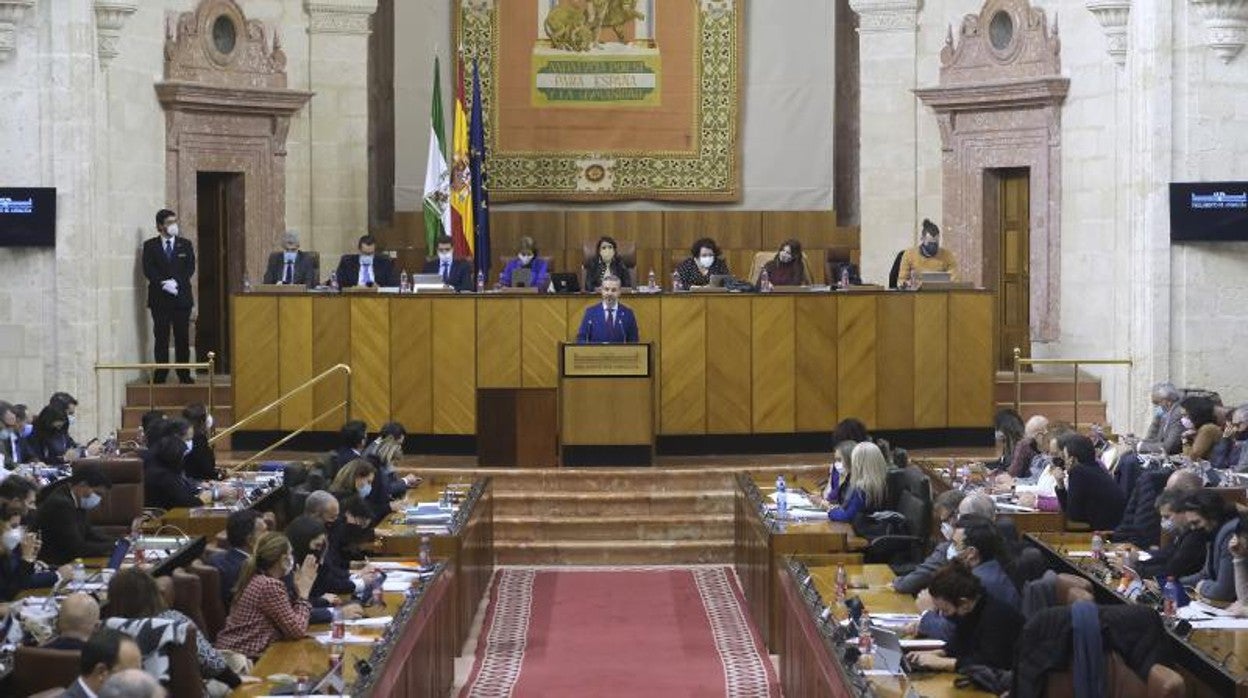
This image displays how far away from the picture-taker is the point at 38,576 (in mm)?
10703

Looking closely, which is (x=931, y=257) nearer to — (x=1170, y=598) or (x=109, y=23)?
(x=109, y=23)

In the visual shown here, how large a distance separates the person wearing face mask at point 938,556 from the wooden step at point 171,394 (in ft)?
32.4

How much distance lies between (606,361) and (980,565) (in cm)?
793

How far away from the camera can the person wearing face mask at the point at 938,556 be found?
1031cm

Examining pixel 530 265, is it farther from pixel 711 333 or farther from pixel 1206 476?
pixel 1206 476

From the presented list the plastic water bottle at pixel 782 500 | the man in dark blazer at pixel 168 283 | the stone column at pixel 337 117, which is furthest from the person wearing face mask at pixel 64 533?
the stone column at pixel 337 117

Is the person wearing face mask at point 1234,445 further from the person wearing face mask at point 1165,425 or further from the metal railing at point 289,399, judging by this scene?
the metal railing at point 289,399

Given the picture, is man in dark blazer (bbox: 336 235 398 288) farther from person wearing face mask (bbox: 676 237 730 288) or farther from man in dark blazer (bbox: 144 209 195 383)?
person wearing face mask (bbox: 676 237 730 288)

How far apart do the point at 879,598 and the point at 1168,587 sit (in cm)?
136

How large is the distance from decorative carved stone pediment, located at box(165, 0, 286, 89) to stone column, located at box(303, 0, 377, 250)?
1.89 ft

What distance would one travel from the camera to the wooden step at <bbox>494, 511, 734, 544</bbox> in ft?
55.9

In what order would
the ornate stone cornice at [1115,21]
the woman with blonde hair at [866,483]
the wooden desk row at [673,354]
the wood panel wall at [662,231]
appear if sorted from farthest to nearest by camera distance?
the wood panel wall at [662,231] → the ornate stone cornice at [1115,21] → the wooden desk row at [673,354] → the woman with blonde hair at [866,483]

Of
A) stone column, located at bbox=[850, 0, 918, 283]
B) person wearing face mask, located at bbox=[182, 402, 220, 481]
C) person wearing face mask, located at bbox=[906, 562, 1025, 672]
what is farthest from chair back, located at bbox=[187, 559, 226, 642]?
stone column, located at bbox=[850, 0, 918, 283]

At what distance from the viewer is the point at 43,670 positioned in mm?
7941
